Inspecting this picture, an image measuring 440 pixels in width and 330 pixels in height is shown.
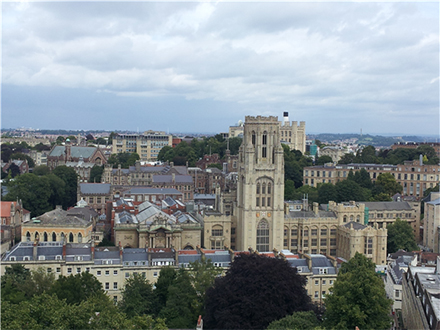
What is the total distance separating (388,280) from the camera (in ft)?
225

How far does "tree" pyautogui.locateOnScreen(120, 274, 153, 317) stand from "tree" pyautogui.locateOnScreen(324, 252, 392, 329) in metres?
17.0

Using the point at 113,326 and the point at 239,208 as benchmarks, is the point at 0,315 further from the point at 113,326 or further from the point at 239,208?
the point at 239,208

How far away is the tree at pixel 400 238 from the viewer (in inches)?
3445

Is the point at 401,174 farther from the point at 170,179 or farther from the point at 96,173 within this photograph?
the point at 96,173

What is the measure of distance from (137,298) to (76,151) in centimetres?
12242

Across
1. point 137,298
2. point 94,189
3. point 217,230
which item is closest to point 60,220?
point 217,230

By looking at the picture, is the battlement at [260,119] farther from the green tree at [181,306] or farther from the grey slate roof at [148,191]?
the grey slate roof at [148,191]

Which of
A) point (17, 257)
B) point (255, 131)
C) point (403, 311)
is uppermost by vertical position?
point (255, 131)

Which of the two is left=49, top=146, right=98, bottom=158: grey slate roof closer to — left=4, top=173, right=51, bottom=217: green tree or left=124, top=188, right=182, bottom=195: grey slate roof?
left=4, top=173, right=51, bottom=217: green tree

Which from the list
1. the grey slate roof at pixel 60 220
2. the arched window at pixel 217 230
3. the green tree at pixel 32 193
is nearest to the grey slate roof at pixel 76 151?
the green tree at pixel 32 193

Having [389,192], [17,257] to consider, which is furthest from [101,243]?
[389,192]

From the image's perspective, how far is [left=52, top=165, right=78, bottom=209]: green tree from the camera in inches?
4705

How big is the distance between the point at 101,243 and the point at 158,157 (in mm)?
110534

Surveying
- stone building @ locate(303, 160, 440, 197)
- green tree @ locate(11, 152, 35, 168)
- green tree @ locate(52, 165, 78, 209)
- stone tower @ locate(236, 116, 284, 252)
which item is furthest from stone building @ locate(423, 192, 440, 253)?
green tree @ locate(11, 152, 35, 168)
